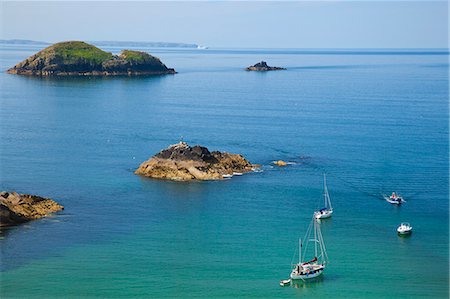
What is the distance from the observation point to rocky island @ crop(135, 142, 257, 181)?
83.3 meters

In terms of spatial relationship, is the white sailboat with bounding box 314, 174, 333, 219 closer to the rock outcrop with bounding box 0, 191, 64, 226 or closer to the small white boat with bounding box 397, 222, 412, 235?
the small white boat with bounding box 397, 222, 412, 235

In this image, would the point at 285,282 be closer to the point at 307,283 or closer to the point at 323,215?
the point at 307,283

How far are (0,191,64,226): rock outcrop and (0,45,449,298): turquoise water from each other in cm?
189

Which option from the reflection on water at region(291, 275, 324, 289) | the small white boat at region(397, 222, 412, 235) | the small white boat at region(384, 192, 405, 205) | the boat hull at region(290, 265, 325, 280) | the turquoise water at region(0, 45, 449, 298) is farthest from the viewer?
the small white boat at region(384, 192, 405, 205)

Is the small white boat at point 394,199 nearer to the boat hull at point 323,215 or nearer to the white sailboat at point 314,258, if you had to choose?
the boat hull at point 323,215

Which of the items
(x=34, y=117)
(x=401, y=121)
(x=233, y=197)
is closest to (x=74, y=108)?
(x=34, y=117)

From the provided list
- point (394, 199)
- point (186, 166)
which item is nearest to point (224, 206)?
point (186, 166)

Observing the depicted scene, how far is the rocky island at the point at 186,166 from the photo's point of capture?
83312mm

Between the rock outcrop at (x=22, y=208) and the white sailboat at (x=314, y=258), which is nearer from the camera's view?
the white sailboat at (x=314, y=258)

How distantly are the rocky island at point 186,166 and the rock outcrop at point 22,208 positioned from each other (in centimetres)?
1681

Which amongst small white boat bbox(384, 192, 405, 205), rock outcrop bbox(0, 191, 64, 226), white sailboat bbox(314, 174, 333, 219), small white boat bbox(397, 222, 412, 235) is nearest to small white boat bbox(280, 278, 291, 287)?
white sailboat bbox(314, 174, 333, 219)

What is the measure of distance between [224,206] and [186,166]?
12841 mm

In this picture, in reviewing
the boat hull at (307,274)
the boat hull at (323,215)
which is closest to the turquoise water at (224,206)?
the boat hull at (307,274)

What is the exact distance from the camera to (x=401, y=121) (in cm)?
13088
